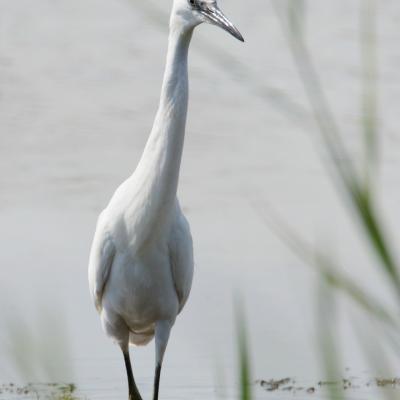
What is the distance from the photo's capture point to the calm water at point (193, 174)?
5.59 meters

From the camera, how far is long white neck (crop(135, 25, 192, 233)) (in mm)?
4227

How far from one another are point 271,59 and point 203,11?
6771 millimetres

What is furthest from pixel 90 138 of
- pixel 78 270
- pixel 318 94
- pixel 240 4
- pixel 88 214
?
pixel 318 94

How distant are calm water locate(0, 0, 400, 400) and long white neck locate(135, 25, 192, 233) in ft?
1.32

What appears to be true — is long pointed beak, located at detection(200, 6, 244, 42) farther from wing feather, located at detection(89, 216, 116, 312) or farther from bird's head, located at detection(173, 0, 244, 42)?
wing feather, located at detection(89, 216, 116, 312)

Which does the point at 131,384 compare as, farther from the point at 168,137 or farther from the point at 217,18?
the point at 217,18

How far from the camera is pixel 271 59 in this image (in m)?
10.9

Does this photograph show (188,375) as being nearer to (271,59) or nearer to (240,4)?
(271,59)

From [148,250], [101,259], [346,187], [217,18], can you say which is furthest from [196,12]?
[346,187]

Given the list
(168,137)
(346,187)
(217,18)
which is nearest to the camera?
(346,187)

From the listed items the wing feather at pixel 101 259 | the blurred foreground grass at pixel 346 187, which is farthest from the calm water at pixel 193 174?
the wing feather at pixel 101 259

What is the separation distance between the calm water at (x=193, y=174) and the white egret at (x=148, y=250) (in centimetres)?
17

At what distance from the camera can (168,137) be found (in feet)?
14.1

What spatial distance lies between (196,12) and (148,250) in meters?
0.97
